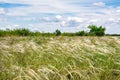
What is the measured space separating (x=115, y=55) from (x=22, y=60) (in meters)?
1.89

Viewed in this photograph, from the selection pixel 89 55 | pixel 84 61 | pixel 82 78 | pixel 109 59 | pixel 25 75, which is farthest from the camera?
pixel 89 55

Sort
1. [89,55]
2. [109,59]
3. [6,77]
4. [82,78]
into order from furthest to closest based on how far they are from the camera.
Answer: [89,55], [109,59], [82,78], [6,77]

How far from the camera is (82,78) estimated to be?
4141 millimetres

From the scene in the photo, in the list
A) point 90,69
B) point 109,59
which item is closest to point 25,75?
point 90,69

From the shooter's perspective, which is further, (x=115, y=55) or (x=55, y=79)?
(x=115, y=55)

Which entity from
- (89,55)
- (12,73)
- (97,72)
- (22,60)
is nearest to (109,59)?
(89,55)

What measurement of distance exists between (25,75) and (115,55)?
10.8ft

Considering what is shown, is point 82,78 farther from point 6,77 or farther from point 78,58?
point 78,58

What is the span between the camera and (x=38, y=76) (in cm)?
360

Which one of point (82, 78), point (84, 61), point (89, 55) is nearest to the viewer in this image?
point (82, 78)

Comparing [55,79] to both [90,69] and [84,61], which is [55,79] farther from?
[84,61]

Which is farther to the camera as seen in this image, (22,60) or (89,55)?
Result: (89,55)

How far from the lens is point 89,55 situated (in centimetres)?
631

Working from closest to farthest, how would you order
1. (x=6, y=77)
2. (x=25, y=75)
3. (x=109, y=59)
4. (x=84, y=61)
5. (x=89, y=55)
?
(x=25, y=75) → (x=6, y=77) → (x=84, y=61) → (x=109, y=59) → (x=89, y=55)
